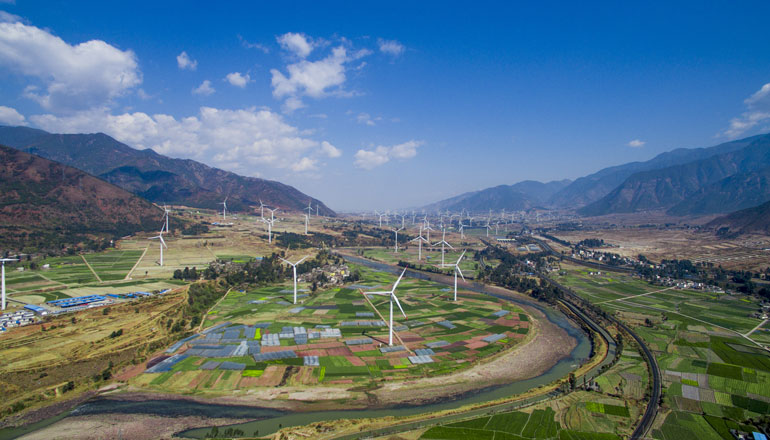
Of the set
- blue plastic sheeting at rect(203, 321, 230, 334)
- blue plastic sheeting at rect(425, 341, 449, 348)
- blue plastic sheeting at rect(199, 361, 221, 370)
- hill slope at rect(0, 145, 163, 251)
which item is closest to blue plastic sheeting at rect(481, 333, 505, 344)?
blue plastic sheeting at rect(425, 341, 449, 348)

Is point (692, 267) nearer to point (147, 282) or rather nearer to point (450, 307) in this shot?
point (450, 307)

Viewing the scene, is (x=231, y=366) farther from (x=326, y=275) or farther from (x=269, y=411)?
(x=326, y=275)

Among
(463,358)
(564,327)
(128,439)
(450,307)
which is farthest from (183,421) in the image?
(564,327)

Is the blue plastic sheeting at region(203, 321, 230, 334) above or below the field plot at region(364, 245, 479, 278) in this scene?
below

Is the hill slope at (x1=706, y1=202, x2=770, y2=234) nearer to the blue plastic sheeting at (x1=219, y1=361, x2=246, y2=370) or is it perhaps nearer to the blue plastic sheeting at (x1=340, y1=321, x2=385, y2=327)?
the blue plastic sheeting at (x1=340, y1=321, x2=385, y2=327)

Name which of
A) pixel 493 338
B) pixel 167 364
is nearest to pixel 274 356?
pixel 167 364

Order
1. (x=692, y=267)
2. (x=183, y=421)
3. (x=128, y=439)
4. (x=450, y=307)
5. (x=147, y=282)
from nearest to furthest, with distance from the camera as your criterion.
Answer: (x=128, y=439) → (x=183, y=421) → (x=450, y=307) → (x=147, y=282) → (x=692, y=267)
